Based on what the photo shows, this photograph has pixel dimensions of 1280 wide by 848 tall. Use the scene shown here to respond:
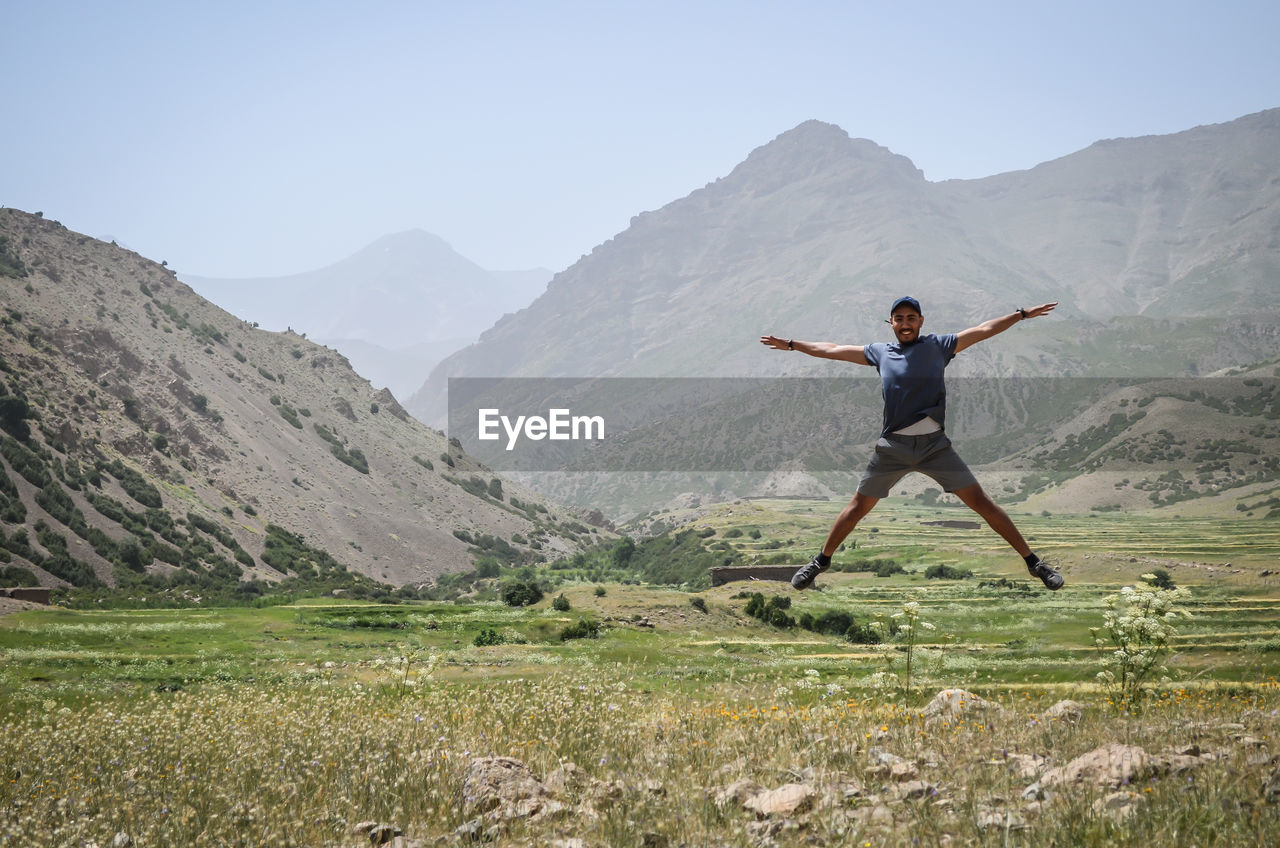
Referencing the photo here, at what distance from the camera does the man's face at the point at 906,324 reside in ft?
35.3

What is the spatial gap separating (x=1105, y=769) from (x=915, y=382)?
4.41m

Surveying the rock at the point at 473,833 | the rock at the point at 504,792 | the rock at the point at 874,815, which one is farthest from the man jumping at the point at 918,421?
the rock at the point at 473,833

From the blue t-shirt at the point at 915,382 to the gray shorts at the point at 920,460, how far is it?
183mm

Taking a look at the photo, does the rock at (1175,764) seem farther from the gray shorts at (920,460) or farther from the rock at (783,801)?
the gray shorts at (920,460)

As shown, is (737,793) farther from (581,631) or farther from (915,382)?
(581,631)

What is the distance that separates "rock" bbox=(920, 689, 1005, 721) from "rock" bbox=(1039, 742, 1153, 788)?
2.71m

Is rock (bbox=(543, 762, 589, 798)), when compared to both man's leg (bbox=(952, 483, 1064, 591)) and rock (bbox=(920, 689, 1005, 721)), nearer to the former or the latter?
rock (bbox=(920, 689, 1005, 721))

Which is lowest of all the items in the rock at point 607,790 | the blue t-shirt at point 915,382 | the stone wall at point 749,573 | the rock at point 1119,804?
the stone wall at point 749,573

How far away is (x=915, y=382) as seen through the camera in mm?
10617

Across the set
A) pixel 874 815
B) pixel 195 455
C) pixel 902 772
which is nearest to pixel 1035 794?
pixel 902 772

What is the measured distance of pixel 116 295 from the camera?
134000 millimetres

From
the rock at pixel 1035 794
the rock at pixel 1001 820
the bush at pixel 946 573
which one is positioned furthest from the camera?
the bush at pixel 946 573

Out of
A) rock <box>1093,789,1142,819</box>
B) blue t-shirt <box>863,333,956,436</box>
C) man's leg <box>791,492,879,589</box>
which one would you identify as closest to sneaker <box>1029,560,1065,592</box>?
man's leg <box>791,492,879,589</box>

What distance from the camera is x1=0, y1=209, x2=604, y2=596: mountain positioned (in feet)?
279
